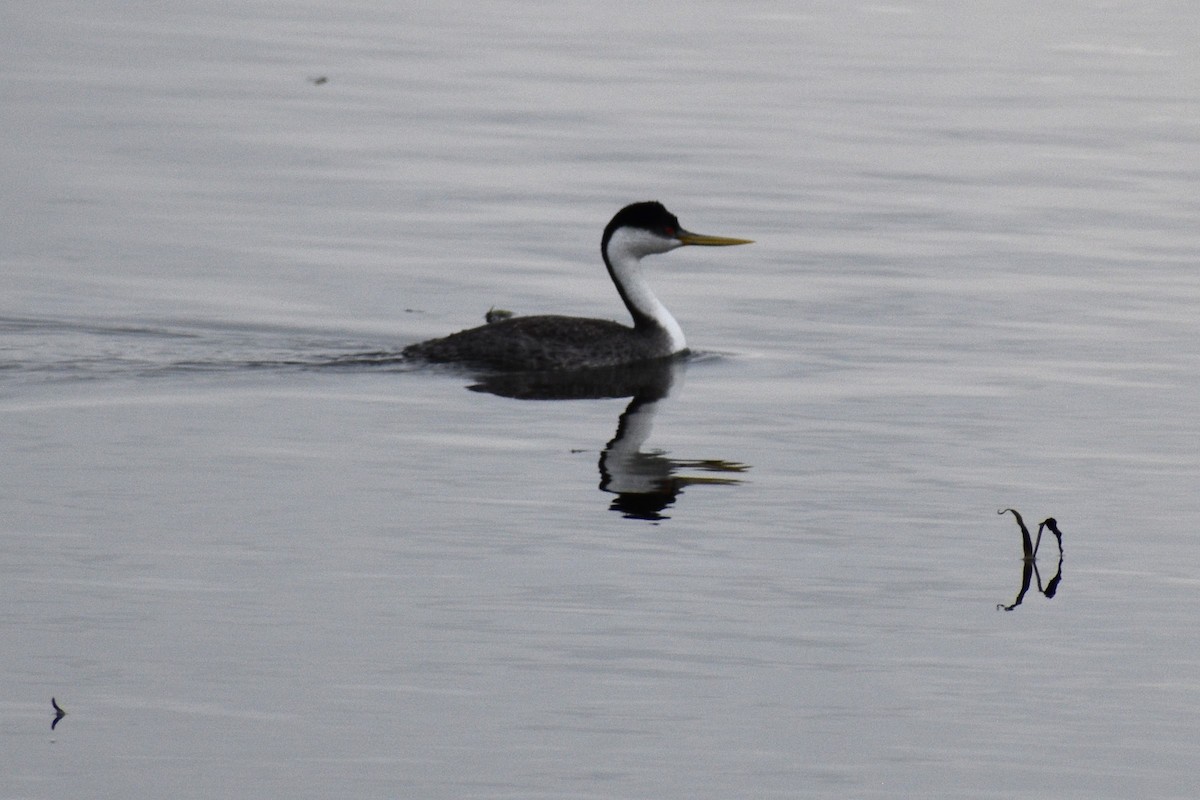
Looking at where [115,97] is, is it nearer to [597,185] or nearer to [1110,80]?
[597,185]

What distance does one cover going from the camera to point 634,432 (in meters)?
12.6

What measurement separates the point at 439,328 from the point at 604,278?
2557 mm

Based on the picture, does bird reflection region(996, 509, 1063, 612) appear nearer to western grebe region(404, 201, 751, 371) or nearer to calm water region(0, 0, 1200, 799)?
calm water region(0, 0, 1200, 799)

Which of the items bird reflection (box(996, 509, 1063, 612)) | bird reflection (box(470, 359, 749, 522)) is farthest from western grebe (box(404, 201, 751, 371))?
bird reflection (box(996, 509, 1063, 612))

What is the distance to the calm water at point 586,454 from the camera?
7.46 m

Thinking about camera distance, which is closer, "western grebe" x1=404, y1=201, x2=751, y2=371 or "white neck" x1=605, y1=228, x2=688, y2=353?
"western grebe" x1=404, y1=201, x2=751, y2=371

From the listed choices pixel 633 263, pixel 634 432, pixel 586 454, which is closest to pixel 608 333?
pixel 633 263

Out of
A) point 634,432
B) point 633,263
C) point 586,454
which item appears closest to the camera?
point 586,454

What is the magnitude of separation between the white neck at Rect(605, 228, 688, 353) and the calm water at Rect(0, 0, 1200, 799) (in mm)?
662

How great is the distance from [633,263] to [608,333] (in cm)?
111

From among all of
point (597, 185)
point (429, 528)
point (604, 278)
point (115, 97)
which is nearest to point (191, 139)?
point (115, 97)

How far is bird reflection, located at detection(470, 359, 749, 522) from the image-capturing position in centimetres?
1082

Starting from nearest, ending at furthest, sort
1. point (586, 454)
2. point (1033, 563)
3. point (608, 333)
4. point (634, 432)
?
point (1033, 563), point (586, 454), point (634, 432), point (608, 333)

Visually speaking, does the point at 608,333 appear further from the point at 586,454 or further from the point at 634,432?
the point at 586,454
